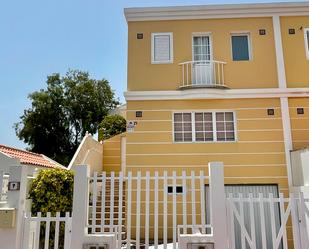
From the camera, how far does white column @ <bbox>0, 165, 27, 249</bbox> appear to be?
198 inches

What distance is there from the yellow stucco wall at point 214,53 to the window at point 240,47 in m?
0.21

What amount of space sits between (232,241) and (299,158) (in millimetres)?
6384

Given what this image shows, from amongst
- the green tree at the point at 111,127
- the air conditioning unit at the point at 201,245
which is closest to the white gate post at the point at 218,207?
the air conditioning unit at the point at 201,245

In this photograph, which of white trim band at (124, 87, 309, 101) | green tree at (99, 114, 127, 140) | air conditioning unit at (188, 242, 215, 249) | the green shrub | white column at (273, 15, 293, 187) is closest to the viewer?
air conditioning unit at (188, 242, 215, 249)

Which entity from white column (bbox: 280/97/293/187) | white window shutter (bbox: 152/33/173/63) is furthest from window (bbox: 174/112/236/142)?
white window shutter (bbox: 152/33/173/63)

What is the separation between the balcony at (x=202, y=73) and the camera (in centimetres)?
1154

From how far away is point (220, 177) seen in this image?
509 cm

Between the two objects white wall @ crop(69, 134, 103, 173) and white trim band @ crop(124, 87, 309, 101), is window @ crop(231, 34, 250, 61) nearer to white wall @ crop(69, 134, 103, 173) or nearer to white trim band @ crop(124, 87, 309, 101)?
white trim band @ crop(124, 87, 309, 101)

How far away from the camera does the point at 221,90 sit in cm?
1126

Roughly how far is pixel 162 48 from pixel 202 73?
1931 mm

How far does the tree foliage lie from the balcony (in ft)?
19.0

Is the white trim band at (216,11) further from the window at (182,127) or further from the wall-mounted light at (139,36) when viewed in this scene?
the window at (182,127)

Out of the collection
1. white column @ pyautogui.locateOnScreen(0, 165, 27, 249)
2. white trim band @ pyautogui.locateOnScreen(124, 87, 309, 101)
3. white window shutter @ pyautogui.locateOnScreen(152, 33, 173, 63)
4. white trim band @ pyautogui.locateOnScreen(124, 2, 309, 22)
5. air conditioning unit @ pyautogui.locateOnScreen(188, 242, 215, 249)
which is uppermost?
white trim band @ pyautogui.locateOnScreen(124, 2, 309, 22)

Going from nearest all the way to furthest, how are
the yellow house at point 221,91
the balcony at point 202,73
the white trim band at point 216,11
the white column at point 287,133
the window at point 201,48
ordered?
the white column at point 287,133 < the yellow house at point 221,91 < the balcony at point 202,73 < the white trim band at point 216,11 < the window at point 201,48
